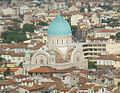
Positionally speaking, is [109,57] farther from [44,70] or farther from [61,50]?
[44,70]

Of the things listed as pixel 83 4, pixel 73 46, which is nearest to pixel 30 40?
pixel 73 46

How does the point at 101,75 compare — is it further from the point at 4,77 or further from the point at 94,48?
the point at 94,48

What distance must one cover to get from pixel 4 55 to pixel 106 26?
35.0 meters

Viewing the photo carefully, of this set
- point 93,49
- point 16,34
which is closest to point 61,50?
point 93,49

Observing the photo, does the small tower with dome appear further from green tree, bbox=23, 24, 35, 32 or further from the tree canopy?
green tree, bbox=23, 24, 35, 32

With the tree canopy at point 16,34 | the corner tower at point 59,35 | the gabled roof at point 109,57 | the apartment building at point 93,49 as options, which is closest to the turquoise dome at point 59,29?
the corner tower at point 59,35

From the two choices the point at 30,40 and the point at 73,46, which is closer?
the point at 73,46

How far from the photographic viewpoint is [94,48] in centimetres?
10169

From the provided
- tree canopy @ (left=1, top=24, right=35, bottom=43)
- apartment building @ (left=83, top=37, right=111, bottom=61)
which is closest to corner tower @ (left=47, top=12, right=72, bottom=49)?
apartment building @ (left=83, top=37, right=111, bottom=61)

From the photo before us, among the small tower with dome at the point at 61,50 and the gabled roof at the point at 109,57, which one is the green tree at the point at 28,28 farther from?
the small tower with dome at the point at 61,50

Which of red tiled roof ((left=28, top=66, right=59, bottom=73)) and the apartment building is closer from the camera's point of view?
red tiled roof ((left=28, top=66, right=59, bottom=73))

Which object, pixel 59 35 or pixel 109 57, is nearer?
pixel 59 35

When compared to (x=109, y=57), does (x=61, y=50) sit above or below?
above

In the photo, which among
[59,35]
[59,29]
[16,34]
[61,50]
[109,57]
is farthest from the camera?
[16,34]
